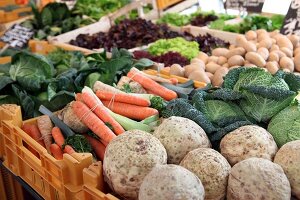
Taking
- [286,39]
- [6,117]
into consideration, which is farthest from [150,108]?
[286,39]

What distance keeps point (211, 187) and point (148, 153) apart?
294 millimetres

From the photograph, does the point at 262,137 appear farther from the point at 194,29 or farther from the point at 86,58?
the point at 194,29

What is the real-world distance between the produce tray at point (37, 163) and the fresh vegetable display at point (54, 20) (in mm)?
3131

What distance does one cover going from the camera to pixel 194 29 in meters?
5.04

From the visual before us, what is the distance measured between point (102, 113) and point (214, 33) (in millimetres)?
2709

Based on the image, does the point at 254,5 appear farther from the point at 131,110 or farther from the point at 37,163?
the point at 37,163

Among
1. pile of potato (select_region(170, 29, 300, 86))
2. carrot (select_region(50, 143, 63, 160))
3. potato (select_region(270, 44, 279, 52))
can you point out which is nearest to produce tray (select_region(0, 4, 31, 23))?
pile of potato (select_region(170, 29, 300, 86))

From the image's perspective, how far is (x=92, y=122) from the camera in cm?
236

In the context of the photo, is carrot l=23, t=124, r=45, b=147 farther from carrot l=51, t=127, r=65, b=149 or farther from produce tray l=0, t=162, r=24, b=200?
produce tray l=0, t=162, r=24, b=200

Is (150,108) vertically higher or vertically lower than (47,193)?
higher

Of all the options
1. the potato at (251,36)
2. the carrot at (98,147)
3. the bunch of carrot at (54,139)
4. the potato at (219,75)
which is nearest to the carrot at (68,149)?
the bunch of carrot at (54,139)

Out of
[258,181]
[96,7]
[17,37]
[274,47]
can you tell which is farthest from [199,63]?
[96,7]

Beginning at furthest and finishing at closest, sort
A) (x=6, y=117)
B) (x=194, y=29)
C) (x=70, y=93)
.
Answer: (x=194, y=29) → (x=70, y=93) → (x=6, y=117)

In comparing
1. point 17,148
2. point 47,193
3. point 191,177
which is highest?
point 191,177
